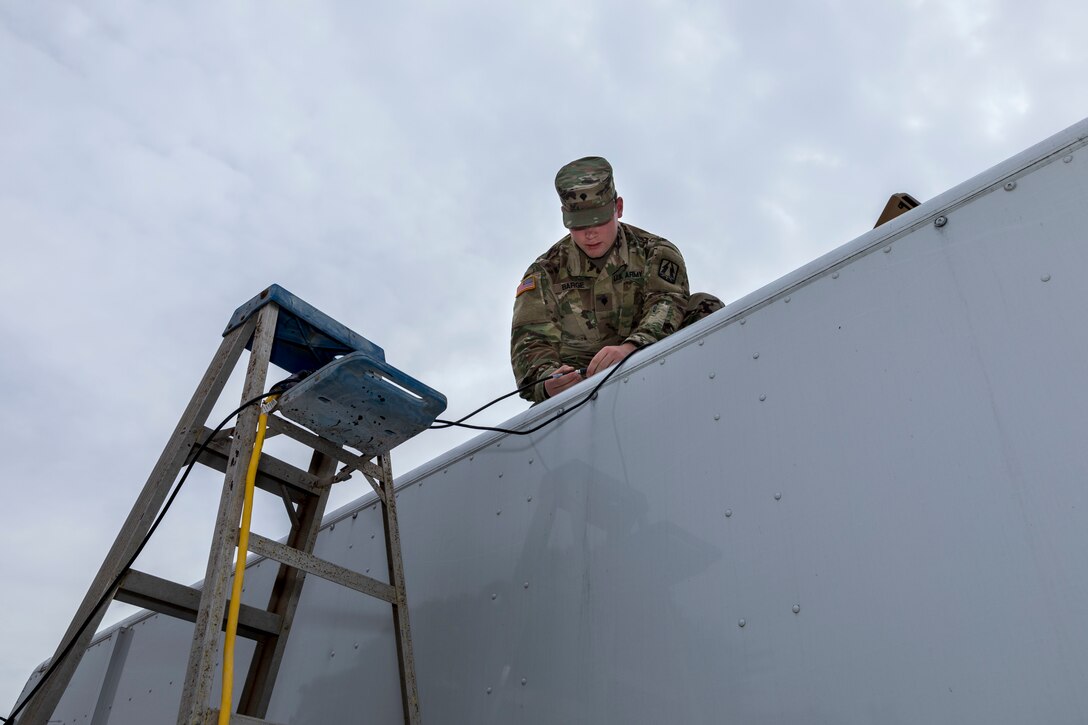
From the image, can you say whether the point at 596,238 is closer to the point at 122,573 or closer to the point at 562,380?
the point at 562,380

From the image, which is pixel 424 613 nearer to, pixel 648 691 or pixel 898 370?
pixel 648 691

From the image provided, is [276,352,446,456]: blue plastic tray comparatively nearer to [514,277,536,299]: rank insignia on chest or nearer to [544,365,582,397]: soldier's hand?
[544,365,582,397]: soldier's hand

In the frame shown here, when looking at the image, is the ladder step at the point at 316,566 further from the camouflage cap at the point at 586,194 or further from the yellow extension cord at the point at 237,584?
the camouflage cap at the point at 586,194

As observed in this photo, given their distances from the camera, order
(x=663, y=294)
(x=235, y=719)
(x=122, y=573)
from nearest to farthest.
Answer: (x=235, y=719)
(x=122, y=573)
(x=663, y=294)

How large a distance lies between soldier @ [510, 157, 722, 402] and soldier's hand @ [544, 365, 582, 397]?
245 millimetres

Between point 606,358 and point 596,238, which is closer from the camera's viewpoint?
point 606,358

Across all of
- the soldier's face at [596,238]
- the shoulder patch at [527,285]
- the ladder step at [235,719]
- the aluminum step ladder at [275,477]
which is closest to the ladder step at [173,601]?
the aluminum step ladder at [275,477]

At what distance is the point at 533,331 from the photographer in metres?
2.99

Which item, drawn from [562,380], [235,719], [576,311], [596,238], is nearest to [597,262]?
[596,238]

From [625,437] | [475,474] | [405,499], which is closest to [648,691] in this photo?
[625,437]

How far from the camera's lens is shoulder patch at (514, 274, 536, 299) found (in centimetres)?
309

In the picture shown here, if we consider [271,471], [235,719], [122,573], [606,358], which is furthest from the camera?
[606,358]

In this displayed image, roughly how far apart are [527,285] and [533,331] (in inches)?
8.0

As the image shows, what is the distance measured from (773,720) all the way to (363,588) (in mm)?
985
